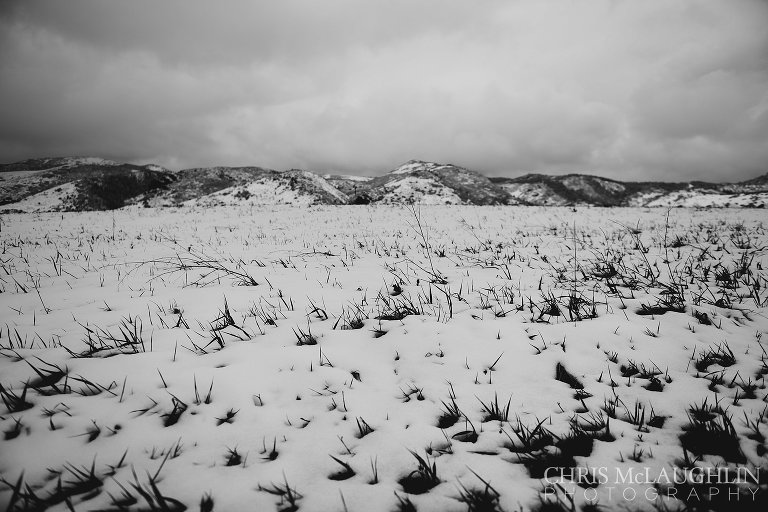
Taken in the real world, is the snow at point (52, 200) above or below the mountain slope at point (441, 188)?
below

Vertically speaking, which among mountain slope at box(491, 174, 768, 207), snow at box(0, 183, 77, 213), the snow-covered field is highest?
mountain slope at box(491, 174, 768, 207)

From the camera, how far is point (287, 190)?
52656mm

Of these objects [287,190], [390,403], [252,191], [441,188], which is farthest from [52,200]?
[441,188]

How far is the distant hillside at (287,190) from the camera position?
5272cm

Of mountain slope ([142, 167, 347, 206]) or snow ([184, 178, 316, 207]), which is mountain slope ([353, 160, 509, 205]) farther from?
snow ([184, 178, 316, 207])

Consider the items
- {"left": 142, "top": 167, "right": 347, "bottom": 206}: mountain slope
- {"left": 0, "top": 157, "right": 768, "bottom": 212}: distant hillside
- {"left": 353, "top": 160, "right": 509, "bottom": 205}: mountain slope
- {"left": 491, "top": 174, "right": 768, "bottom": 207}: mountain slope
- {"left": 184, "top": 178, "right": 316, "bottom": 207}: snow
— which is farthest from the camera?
{"left": 491, "top": 174, "right": 768, "bottom": 207}: mountain slope

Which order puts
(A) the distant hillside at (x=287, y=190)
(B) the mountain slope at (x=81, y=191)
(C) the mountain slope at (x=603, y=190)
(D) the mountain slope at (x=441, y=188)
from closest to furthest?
(A) the distant hillside at (x=287, y=190)
(B) the mountain slope at (x=81, y=191)
(D) the mountain slope at (x=441, y=188)
(C) the mountain slope at (x=603, y=190)

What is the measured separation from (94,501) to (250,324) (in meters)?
2.00

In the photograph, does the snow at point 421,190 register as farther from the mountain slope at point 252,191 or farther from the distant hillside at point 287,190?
the mountain slope at point 252,191

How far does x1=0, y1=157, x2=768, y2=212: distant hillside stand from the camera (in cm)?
5272

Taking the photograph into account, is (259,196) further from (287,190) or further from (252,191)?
(287,190)

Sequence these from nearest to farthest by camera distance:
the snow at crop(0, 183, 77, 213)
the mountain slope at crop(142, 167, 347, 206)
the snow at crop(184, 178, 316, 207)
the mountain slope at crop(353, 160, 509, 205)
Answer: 1. the snow at crop(184, 178, 316, 207)
2. the mountain slope at crop(142, 167, 347, 206)
3. the snow at crop(0, 183, 77, 213)
4. the mountain slope at crop(353, 160, 509, 205)

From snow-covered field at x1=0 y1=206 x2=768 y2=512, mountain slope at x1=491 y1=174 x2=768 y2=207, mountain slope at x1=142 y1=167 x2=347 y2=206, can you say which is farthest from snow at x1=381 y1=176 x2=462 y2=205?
snow-covered field at x1=0 y1=206 x2=768 y2=512

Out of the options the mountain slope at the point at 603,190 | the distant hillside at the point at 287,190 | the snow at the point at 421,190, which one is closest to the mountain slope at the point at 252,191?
the distant hillside at the point at 287,190
